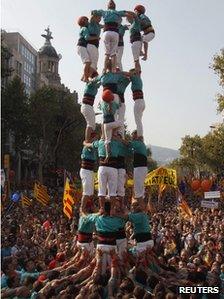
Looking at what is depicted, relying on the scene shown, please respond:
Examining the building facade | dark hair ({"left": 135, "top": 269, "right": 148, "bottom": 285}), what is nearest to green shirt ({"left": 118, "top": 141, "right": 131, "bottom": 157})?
dark hair ({"left": 135, "top": 269, "right": 148, "bottom": 285})

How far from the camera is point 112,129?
41.1 feet

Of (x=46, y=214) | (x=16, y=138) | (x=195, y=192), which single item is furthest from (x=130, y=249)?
(x=16, y=138)

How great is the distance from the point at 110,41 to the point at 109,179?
366 centimetres

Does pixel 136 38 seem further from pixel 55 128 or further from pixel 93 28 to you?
pixel 55 128

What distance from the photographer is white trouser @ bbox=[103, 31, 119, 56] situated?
13383 millimetres

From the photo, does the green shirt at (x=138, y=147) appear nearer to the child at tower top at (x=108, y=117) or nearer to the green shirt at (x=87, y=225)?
the child at tower top at (x=108, y=117)

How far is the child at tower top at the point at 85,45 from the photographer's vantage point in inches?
545

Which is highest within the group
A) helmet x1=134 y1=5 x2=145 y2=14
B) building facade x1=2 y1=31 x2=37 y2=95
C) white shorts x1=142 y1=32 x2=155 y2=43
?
building facade x1=2 y1=31 x2=37 y2=95

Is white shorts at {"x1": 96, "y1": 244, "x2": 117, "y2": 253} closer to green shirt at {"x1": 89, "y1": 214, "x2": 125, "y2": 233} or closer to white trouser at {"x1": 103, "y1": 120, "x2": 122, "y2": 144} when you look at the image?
green shirt at {"x1": 89, "y1": 214, "x2": 125, "y2": 233}

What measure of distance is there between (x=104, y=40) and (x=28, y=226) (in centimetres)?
957

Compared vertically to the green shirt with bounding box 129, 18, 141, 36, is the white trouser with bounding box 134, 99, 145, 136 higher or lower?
lower

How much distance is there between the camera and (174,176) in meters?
21.7

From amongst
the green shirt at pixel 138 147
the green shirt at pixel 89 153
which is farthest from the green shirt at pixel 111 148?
the green shirt at pixel 89 153

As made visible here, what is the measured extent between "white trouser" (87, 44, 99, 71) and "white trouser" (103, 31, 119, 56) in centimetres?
48
